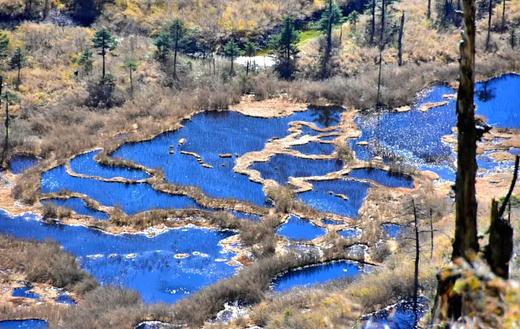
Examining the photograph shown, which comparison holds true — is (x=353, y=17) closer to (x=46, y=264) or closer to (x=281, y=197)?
(x=281, y=197)

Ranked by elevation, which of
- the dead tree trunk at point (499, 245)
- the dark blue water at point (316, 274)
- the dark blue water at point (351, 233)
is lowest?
the dark blue water at point (316, 274)

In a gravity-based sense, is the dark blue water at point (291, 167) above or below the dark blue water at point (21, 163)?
above

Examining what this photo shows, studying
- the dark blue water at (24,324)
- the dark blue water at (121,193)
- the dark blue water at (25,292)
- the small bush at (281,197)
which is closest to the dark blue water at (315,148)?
the small bush at (281,197)

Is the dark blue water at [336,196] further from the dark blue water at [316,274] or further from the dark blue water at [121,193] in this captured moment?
the dark blue water at [121,193]

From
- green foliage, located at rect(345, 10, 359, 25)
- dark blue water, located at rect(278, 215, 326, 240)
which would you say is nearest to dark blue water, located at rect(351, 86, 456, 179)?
dark blue water, located at rect(278, 215, 326, 240)

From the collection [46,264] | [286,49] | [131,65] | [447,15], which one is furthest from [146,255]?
[447,15]

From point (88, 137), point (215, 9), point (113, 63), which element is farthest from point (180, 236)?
point (215, 9)

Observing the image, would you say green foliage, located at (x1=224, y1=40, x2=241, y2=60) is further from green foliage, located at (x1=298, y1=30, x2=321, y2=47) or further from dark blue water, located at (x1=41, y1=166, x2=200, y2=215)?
dark blue water, located at (x1=41, y1=166, x2=200, y2=215)
